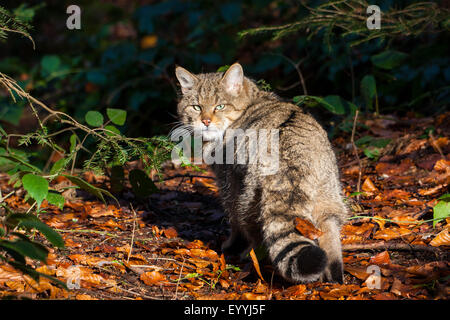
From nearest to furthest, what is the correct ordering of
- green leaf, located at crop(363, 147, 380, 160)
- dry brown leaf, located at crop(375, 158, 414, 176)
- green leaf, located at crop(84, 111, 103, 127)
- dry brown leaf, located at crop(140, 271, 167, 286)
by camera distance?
dry brown leaf, located at crop(140, 271, 167, 286), green leaf, located at crop(84, 111, 103, 127), dry brown leaf, located at crop(375, 158, 414, 176), green leaf, located at crop(363, 147, 380, 160)

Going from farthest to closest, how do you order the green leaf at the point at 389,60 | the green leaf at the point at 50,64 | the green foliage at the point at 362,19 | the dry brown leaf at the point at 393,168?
the green leaf at the point at 50,64
the green leaf at the point at 389,60
the dry brown leaf at the point at 393,168
the green foliage at the point at 362,19

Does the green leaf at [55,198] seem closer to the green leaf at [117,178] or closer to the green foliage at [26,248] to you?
the green foliage at [26,248]

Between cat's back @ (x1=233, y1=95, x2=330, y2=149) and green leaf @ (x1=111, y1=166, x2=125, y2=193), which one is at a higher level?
cat's back @ (x1=233, y1=95, x2=330, y2=149)

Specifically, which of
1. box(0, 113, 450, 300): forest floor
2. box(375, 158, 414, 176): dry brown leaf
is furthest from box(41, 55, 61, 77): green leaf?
box(375, 158, 414, 176): dry brown leaf

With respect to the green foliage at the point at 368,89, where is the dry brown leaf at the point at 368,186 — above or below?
below

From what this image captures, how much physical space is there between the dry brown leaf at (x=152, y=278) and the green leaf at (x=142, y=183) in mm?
1265

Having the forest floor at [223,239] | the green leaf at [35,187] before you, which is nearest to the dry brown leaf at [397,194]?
the forest floor at [223,239]

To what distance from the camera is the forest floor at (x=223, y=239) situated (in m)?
2.77

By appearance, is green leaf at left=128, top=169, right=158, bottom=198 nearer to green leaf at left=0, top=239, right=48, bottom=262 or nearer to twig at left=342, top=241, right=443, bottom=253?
twig at left=342, top=241, right=443, bottom=253

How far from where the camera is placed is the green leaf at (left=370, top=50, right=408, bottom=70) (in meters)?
5.49

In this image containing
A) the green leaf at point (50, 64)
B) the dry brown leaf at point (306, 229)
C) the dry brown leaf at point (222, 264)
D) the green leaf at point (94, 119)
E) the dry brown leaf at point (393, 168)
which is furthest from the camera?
the green leaf at point (50, 64)

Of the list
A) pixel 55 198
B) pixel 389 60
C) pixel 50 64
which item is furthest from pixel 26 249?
pixel 50 64

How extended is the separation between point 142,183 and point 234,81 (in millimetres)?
1235

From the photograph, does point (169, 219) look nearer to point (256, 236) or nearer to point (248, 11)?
point (256, 236)
